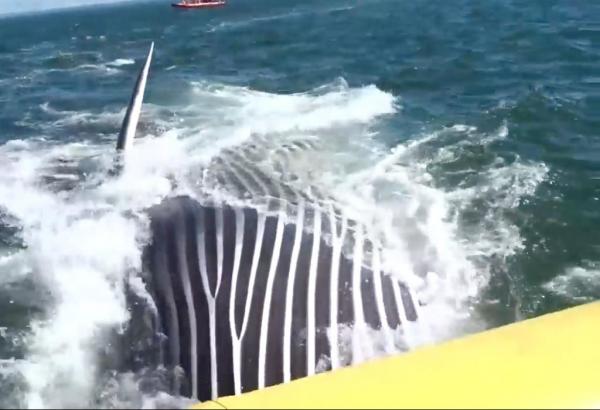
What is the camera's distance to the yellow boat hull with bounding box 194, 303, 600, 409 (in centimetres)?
312

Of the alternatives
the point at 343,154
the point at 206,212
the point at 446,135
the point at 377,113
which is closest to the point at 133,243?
the point at 206,212

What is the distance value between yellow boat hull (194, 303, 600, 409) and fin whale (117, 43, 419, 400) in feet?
3.37

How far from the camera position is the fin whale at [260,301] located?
14.4ft

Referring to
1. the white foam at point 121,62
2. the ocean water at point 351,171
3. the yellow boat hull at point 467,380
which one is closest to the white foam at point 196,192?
the ocean water at point 351,171

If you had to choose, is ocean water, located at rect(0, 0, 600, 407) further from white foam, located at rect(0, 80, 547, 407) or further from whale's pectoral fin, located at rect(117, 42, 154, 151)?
whale's pectoral fin, located at rect(117, 42, 154, 151)

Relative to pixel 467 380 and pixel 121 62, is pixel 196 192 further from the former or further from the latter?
pixel 121 62

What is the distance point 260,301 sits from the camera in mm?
4844

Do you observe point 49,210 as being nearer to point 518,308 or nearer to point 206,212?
point 206,212

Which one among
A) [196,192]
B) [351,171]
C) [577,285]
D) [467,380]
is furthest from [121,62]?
[467,380]

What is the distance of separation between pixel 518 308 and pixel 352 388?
3739 millimetres

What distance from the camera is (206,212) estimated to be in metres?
6.46

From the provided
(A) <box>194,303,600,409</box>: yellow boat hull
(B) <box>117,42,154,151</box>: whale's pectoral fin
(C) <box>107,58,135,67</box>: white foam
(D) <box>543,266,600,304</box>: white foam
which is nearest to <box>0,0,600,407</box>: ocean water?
(D) <box>543,266,600,304</box>: white foam

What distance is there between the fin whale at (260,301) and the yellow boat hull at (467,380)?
1.03m

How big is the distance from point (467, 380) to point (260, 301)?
1.87 metres
